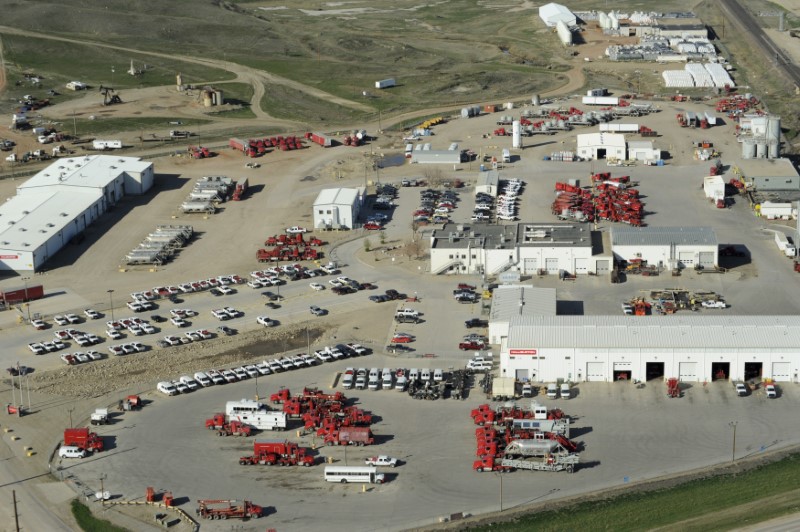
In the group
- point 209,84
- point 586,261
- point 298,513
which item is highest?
point 209,84

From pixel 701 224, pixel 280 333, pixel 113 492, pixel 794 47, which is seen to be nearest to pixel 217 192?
pixel 280 333

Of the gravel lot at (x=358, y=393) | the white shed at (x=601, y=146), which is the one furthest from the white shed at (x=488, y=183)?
the white shed at (x=601, y=146)

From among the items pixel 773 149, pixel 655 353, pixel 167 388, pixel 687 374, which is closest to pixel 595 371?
pixel 655 353

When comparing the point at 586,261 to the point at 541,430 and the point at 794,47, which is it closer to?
the point at 541,430

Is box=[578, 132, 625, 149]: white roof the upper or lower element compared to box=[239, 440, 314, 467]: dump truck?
upper

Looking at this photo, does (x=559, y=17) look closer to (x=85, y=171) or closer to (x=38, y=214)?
(x=85, y=171)

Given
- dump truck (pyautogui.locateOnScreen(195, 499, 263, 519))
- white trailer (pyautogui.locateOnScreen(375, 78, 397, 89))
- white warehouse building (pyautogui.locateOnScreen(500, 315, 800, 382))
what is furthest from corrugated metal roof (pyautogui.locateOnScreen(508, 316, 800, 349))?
white trailer (pyautogui.locateOnScreen(375, 78, 397, 89))

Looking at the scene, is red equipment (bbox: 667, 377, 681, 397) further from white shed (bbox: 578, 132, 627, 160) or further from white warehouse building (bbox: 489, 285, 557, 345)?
white shed (bbox: 578, 132, 627, 160)
